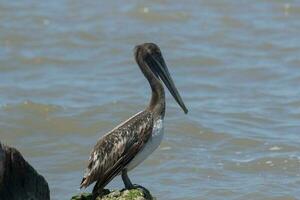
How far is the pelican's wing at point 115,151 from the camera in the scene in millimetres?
10336

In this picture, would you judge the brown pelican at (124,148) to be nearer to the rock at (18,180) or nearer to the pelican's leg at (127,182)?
the pelican's leg at (127,182)

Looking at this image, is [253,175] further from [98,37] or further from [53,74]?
[98,37]

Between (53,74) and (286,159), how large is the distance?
6321 millimetres

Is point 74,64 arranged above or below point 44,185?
below

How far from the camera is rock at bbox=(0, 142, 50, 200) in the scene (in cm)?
948

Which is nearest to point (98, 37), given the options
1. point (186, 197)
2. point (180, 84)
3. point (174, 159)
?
point (180, 84)

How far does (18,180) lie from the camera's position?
962 cm

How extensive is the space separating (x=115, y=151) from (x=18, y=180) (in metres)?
1.27

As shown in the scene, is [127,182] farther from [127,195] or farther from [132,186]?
[127,195]

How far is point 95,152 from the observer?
1045 cm

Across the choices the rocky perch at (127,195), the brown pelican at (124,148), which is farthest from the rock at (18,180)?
the brown pelican at (124,148)

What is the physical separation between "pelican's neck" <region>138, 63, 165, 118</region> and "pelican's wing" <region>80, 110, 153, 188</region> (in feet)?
1.05

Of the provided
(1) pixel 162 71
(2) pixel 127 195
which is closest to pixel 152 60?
(1) pixel 162 71

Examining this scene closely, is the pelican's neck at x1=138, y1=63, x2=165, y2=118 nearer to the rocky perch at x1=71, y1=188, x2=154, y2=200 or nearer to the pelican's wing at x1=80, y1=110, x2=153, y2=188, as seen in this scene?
the pelican's wing at x1=80, y1=110, x2=153, y2=188
